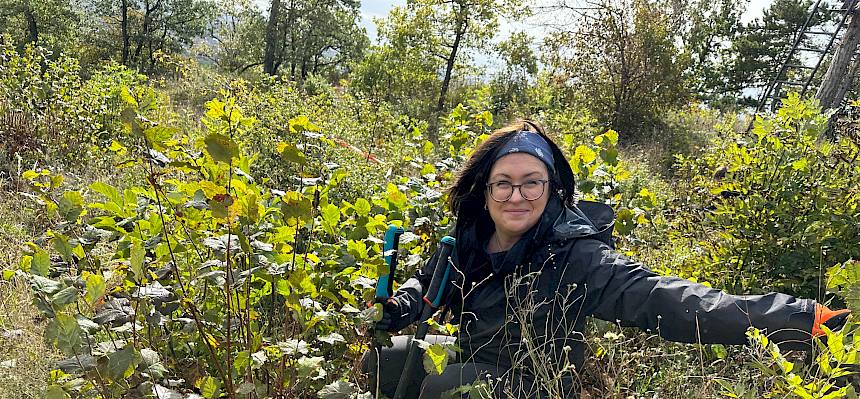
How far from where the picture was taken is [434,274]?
207cm

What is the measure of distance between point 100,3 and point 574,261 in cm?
2657

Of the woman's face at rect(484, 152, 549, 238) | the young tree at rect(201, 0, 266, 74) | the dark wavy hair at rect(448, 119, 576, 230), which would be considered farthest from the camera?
the young tree at rect(201, 0, 266, 74)

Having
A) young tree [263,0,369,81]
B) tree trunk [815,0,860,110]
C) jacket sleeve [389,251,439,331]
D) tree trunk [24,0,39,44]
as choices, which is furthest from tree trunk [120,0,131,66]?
jacket sleeve [389,251,439,331]

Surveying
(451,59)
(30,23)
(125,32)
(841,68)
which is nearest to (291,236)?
(841,68)

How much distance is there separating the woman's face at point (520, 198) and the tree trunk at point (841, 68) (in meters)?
4.56

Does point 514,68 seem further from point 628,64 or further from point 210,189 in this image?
point 210,189

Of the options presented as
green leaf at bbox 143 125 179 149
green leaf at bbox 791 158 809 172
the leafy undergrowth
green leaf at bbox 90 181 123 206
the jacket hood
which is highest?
green leaf at bbox 791 158 809 172

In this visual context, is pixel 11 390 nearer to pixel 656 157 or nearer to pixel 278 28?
pixel 656 157

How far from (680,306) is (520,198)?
1.97 ft

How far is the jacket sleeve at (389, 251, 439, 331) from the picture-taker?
1.97 m

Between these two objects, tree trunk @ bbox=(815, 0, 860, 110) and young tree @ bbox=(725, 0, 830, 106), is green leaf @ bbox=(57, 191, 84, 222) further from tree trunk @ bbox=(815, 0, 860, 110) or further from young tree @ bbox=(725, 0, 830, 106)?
young tree @ bbox=(725, 0, 830, 106)

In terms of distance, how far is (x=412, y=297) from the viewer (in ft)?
6.68

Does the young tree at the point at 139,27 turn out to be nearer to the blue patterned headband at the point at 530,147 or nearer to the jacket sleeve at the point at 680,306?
the blue patterned headband at the point at 530,147

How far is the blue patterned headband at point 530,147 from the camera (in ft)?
6.40
